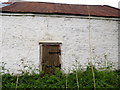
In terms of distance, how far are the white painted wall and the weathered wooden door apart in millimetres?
276

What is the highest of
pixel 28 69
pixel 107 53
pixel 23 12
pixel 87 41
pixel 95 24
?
pixel 23 12

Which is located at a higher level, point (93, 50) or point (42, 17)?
point (42, 17)

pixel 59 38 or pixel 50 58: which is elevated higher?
pixel 59 38

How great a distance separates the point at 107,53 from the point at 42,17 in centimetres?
365

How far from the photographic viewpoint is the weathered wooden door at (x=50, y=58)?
6453mm

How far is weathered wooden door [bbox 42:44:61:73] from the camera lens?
645 cm

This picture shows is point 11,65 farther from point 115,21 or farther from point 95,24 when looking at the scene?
point 115,21

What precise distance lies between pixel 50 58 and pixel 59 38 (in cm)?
104

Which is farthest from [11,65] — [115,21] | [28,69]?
[115,21]

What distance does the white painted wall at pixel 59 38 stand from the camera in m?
6.37

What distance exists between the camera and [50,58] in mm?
6484

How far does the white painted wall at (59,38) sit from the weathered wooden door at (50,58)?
0.28 m

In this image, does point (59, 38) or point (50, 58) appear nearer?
point (50, 58)

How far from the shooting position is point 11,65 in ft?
20.6
